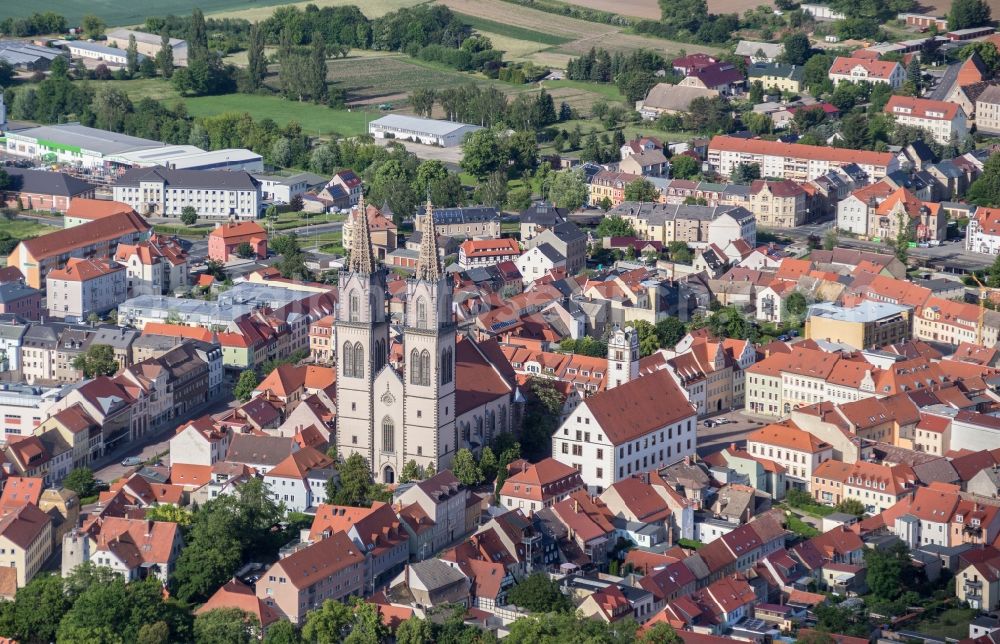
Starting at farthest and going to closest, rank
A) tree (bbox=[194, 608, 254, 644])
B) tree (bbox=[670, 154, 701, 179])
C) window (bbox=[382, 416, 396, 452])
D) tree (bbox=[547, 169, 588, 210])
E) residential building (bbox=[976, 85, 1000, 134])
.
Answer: residential building (bbox=[976, 85, 1000, 134]), tree (bbox=[670, 154, 701, 179]), tree (bbox=[547, 169, 588, 210]), window (bbox=[382, 416, 396, 452]), tree (bbox=[194, 608, 254, 644])

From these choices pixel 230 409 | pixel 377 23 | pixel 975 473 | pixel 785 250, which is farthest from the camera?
pixel 377 23

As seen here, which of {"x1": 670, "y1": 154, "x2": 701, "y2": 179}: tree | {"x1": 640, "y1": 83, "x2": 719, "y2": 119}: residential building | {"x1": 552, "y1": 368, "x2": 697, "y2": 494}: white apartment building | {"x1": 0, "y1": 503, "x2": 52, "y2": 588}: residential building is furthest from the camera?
{"x1": 640, "y1": 83, "x2": 719, "y2": 119}: residential building

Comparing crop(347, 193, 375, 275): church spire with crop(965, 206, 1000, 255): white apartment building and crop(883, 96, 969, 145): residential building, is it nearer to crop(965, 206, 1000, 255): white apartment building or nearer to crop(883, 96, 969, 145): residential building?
crop(965, 206, 1000, 255): white apartment building

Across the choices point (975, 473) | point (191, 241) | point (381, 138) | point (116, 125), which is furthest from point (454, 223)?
point (975, 473)

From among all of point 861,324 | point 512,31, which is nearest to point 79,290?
point 861,324

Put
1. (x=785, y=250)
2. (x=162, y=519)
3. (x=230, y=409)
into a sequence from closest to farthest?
1. (x=162, y=519)
2. (x=230, y=409)
3. (x=785, y=250)

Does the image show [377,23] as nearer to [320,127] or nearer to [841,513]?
[320,127]

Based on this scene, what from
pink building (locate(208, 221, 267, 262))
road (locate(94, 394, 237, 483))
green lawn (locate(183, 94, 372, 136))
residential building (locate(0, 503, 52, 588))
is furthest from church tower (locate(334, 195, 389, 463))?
green lawn (locate(183, 94, 372, 136))
